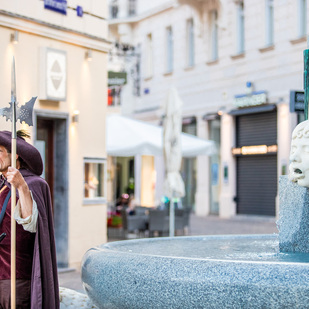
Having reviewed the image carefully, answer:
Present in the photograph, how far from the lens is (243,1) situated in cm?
2345

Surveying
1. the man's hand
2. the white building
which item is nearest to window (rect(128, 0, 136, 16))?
the white building

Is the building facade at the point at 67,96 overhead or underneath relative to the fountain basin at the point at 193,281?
overhead

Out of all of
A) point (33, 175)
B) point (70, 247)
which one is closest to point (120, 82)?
point (70, 247)

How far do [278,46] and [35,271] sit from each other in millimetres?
18476

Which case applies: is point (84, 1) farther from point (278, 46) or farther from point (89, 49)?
point (278, 46)

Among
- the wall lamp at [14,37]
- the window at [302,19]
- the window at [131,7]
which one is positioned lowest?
the wall lamp at [14,37]

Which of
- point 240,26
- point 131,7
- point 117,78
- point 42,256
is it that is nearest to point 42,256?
point 42,256

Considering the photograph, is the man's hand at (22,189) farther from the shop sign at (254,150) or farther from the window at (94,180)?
the shop sign at (254,150)

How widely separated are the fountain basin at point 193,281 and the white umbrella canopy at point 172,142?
30.9ft

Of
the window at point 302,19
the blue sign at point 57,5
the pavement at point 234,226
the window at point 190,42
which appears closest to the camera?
the blue sign at point 57,5

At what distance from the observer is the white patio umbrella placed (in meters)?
14.3

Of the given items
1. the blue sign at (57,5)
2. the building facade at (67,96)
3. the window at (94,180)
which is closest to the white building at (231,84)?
the window at (94,180)

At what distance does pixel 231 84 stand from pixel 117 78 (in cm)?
886

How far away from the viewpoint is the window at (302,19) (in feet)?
67.5
